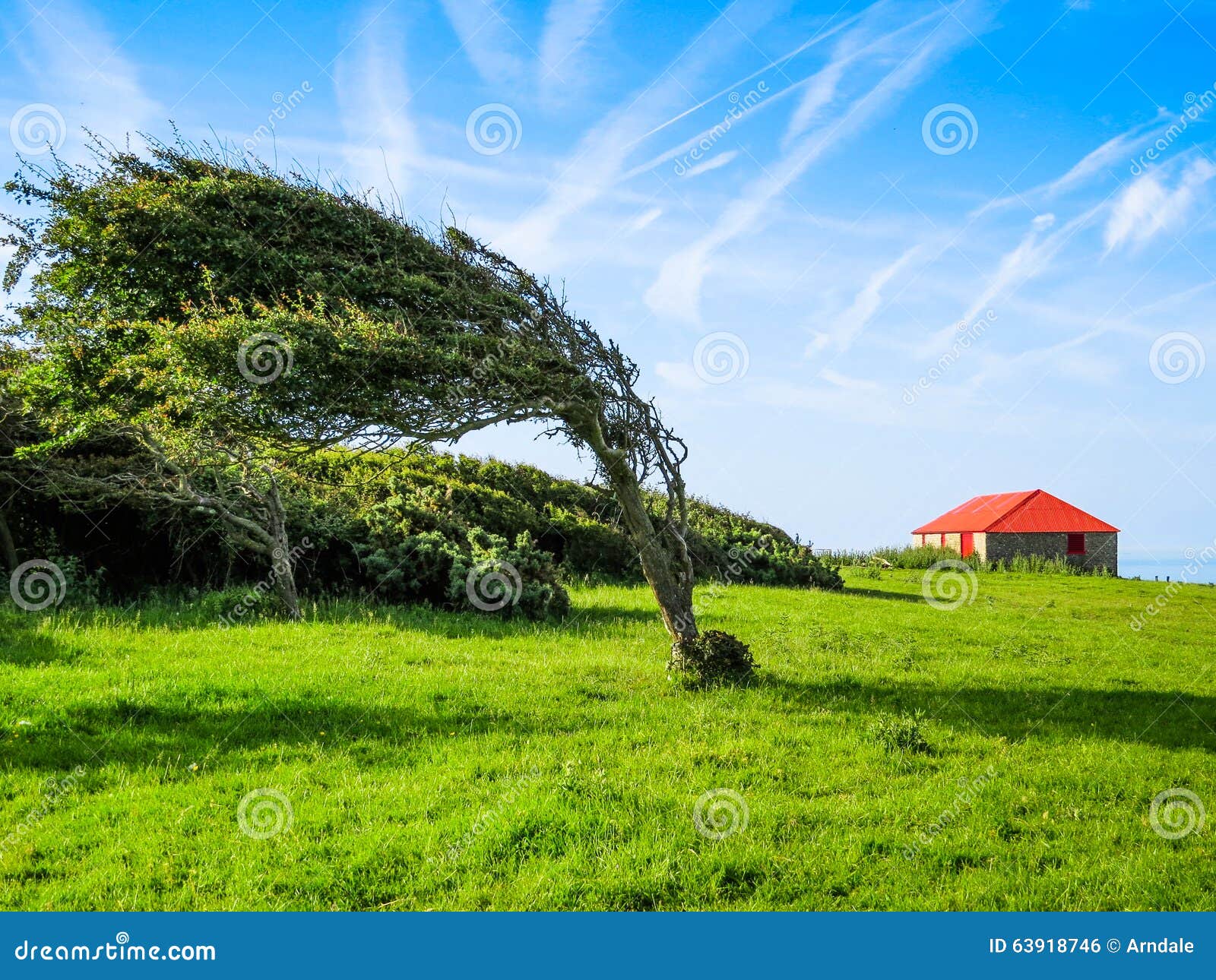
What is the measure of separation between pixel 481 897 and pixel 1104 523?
151 ft

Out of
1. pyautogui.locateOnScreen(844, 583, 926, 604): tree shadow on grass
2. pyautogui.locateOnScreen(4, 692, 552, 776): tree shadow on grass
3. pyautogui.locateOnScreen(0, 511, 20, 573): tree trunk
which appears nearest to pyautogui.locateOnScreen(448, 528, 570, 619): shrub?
pyautogui.locateOnScreen(4, 692, 552, 776): tree shadow on grass

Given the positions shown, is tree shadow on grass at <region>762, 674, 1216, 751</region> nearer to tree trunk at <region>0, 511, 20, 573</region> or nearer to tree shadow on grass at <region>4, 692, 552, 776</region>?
tree shadow on grass at <region>4, 692, 552, 776</region>

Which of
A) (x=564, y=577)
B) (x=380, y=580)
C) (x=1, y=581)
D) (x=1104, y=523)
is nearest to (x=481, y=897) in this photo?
(x=380, y=580)

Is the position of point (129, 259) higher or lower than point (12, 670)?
higher

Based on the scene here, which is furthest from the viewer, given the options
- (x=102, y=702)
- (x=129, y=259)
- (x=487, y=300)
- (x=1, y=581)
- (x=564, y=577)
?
(x=564, y=577)

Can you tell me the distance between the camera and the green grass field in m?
5.77

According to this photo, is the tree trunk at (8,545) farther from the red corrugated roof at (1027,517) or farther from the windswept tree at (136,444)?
the red corrugated roof at (1027,517)

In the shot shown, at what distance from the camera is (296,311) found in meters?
9.73

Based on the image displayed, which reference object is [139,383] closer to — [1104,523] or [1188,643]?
[1188,643]

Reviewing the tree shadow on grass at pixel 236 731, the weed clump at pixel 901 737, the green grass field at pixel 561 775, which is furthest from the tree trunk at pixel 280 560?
the weed clump at pixel 901 737

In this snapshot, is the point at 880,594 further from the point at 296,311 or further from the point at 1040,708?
the point at 296,311

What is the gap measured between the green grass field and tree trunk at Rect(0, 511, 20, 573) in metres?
3.43

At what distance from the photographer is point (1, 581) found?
16.2 m

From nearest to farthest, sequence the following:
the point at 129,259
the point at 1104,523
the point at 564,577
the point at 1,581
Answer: the point at 129,259, the point at 1,581, the point at 564,577, the point at 1104,523
